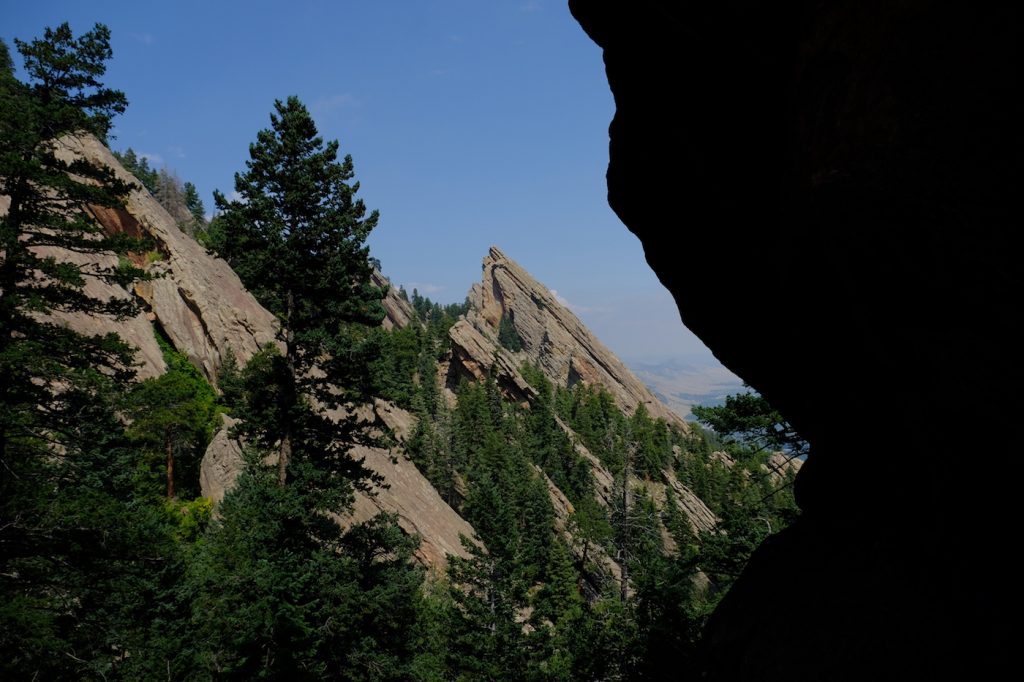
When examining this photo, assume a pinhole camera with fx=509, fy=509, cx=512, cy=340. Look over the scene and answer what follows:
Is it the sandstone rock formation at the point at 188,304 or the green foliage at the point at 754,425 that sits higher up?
the sandstone rock formation at the point at 188,304

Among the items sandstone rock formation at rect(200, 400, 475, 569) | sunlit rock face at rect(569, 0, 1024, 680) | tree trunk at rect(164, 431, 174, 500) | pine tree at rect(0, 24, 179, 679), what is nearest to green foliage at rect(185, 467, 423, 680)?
pine tree at rect(0, 24, 179, 679)

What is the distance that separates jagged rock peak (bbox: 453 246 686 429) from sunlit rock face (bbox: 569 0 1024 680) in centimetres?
10538

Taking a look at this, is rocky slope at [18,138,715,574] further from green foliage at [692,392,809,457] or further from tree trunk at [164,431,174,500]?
green foliage at [692,392,809,457]

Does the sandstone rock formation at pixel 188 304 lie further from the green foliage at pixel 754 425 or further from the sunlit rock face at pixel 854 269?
the sunlit rock face at pixel 854 269

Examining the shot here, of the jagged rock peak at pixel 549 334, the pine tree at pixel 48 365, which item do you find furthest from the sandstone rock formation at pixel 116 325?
the jagged rock peak at pixel 549 334

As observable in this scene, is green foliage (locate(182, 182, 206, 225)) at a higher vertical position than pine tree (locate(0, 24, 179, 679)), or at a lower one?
higher

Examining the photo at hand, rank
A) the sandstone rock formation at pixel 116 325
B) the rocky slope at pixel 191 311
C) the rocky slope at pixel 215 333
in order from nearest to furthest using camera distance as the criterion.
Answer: the rocky slope at pixel 215 333 < the sandstone rock formation at pixel 116 325 < the rocky slope at pixel 191 311

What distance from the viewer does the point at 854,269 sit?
423 centimetres

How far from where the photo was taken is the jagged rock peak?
397 ft

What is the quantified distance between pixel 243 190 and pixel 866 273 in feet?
43.1

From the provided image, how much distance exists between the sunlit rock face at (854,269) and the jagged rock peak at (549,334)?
4149 inches

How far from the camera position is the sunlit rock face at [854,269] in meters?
3.54

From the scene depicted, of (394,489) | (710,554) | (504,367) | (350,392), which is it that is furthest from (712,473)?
(350,392)

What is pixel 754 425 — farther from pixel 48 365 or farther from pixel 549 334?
pixel 549 334
